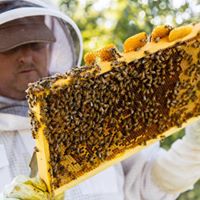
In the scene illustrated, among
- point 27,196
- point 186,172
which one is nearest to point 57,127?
point 27,196

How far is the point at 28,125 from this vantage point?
141 inches

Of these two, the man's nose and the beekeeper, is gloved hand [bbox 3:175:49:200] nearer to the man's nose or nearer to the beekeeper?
the beekeeper

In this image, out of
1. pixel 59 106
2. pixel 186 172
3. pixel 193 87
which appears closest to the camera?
pixel 59 106

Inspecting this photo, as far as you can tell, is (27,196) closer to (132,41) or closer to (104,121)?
(104,121)

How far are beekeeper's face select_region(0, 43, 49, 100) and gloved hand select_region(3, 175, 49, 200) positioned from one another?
101 centimetres

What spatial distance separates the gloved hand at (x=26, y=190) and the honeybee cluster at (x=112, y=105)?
64 mm

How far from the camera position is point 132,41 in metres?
2.68

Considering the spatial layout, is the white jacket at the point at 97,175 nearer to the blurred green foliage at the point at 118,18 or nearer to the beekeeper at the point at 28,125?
the beekeeper at the point at 28,125

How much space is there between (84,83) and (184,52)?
0.52 metres

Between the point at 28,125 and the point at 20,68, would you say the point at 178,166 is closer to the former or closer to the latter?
the point at 28,125

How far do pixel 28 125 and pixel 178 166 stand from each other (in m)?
0.94

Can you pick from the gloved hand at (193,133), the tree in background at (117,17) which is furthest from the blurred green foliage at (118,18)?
the gloved hand at (193,133)

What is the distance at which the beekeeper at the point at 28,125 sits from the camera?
3500 mm

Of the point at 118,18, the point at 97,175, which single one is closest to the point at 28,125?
the point at 97,175
